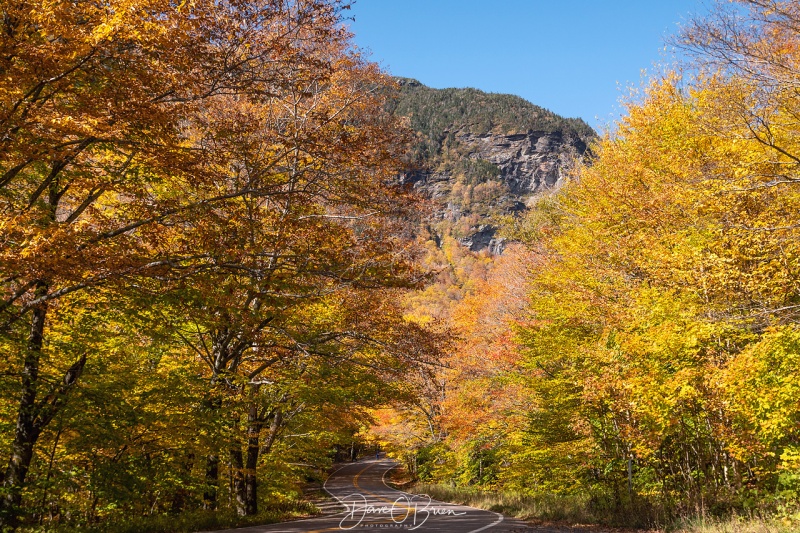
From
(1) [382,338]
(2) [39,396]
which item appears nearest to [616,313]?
(1) [382,338]

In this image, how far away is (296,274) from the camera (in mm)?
9047

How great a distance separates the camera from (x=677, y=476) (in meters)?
15.1

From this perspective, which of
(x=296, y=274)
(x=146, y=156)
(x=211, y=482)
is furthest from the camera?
(x=211, y=482)

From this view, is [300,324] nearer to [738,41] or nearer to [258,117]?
[258,117]

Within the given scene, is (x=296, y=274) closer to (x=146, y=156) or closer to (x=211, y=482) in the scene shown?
(x=146, y=156)

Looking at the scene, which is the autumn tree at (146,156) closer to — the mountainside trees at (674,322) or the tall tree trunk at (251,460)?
the tall tree trunk at (251,460)

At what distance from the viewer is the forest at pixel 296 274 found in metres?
6.96

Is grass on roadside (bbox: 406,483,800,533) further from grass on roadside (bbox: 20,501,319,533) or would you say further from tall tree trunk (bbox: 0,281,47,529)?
tall tree trunk (bbox: 0,281,47,529)

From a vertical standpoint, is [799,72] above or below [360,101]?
below

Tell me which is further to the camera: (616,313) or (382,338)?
(616,313)

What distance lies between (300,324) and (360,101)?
5731 mm

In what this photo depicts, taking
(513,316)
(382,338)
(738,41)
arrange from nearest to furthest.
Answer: (738,41) < (382,338) < (513,316)

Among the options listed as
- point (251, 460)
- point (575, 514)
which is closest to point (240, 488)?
point (251, 460)

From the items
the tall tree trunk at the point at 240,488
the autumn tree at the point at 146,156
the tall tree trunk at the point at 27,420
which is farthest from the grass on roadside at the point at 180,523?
the autumn tree at the point at 146,156
